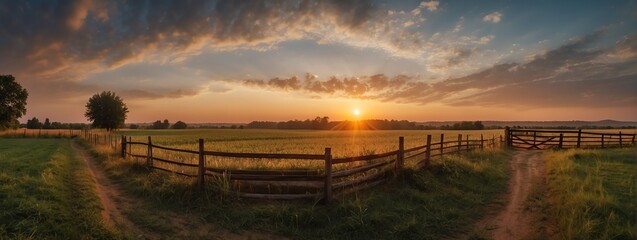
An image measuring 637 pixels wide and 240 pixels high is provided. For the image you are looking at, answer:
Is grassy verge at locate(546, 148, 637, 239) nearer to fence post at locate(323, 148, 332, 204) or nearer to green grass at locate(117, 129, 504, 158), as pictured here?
fence post at locate(323, 148, 332, 204)

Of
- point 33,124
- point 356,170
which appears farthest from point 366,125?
point 356,170

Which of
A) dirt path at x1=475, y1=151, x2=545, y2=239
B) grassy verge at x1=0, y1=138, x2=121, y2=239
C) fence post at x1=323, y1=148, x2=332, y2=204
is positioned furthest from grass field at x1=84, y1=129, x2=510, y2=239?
grassy verge at x1=0, y1=138, x2=121, y2=239

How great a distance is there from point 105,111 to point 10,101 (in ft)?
54.6

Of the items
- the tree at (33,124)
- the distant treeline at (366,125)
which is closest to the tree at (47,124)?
the tree at (33,124)

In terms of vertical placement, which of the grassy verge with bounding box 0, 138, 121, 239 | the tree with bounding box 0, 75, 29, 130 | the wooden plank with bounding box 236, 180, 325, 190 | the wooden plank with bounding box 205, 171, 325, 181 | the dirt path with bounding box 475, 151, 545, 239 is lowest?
the dirt path with bounding box 475, 151, 545, 239

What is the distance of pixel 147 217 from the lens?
833cm

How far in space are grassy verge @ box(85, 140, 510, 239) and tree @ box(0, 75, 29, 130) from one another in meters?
57.1

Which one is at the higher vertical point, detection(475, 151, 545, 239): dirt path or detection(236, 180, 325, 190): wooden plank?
detection(236, 180, 325, 190): wooden plank

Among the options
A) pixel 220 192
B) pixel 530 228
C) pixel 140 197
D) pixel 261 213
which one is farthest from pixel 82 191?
pixel 530 228

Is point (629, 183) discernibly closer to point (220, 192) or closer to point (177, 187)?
point (220, 192)

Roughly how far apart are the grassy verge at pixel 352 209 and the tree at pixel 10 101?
5709 centimetres

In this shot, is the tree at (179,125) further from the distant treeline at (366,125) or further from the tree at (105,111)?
the tree at (105,111)

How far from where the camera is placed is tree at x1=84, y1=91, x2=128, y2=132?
68500mm

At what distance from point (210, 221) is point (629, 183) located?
13.5 m
